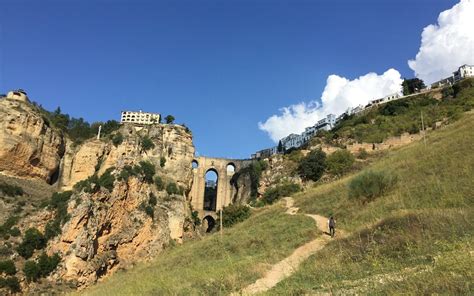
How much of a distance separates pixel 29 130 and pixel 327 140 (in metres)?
32.5

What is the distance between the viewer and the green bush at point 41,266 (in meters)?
26.7

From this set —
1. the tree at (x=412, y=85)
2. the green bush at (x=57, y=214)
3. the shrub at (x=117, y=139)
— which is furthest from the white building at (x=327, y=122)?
the green bush at (x=57, y=214)

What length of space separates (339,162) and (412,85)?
3709 centimetres

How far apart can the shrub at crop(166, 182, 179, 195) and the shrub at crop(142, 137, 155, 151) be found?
209 inches

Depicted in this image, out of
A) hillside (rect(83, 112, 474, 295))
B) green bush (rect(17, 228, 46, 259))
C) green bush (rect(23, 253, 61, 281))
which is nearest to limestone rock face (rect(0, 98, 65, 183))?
green bush (rect(17, 228, 46, 259))

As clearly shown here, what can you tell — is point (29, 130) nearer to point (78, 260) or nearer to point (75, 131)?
point (75, 131)

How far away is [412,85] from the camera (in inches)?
2648

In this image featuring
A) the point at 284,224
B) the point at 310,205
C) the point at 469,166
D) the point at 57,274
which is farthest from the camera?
the point at 57,274

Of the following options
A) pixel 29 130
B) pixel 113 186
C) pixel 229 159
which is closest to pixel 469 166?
pixel 113 186

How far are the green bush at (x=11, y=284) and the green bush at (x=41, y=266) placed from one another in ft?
2.94

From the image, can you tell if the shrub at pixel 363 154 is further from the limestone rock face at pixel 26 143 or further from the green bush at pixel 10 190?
the green bush at pixel 10 190

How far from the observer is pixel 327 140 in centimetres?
4594

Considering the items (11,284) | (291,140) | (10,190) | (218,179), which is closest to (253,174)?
(218,179)

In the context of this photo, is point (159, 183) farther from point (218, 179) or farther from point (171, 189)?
point (218, 179)
